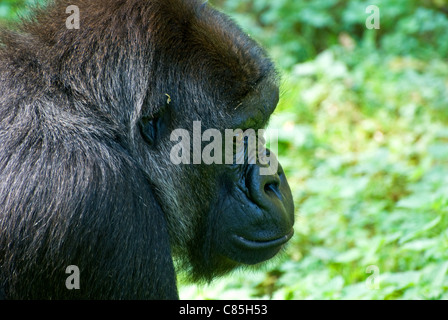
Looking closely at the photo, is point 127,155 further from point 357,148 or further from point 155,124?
point 357,148

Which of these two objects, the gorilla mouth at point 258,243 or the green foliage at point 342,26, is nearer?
the gorilla mouth at point 258,243

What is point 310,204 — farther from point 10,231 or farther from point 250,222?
point 10,231

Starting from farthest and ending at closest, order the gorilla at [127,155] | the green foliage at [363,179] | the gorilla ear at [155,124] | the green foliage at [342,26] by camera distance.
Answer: the green foliage at [342,26] → the green foliage at [363,179] → the gorilla ear at [155,124] → the gorilla at [127,155]

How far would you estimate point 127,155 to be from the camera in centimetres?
376

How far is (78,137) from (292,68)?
6794 mm

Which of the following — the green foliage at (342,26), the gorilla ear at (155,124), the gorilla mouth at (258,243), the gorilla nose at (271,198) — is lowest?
the gorilla mouth at (258,243)

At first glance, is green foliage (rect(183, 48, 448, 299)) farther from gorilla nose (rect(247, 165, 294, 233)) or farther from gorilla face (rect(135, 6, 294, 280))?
gorilla nose (rect(247, 165, 294, 233))

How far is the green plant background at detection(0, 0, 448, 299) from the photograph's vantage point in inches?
200

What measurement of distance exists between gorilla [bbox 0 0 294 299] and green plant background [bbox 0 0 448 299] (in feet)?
2.07

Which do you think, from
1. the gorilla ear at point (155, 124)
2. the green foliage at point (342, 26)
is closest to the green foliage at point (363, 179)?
the green foliage at point (342, 26)

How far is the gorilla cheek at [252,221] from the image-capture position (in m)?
4.12

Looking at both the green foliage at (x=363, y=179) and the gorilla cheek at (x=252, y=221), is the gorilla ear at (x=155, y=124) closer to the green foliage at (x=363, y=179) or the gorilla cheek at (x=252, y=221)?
the gorilla cheek at (x=252, y=221)

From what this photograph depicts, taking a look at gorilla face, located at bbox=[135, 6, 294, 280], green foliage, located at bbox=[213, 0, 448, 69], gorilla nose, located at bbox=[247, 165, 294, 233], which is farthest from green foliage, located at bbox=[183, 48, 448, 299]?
gorilla nose, located at bbox=[247, 165, 294, 233]

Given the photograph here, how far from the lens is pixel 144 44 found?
388 centimetres
